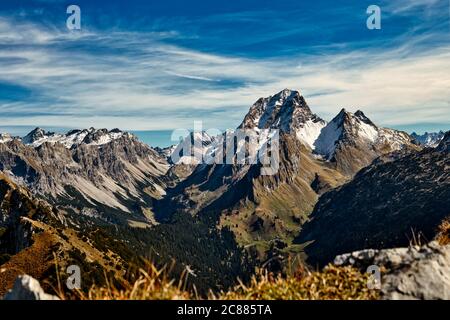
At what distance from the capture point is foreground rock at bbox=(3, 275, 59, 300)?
10.9 metres

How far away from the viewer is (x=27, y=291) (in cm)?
1099

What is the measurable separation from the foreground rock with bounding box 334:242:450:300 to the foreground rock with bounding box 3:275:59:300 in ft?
27.1

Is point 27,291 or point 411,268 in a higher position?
point 27,291

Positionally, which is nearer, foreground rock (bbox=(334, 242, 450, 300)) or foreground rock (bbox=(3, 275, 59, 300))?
foreground rock (bbox=(3, 275, 59, 300))

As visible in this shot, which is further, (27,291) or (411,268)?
(411,268)

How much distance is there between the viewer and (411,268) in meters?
13.2

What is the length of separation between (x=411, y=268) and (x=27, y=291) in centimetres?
970

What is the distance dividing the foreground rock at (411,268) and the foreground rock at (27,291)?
27.1 ft
